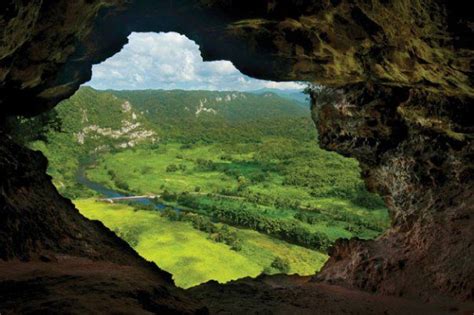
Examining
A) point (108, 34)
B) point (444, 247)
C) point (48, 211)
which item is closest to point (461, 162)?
point (444, 247)

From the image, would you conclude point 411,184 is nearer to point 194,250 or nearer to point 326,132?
point 326,132

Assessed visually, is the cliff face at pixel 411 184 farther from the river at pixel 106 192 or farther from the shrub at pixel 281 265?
the river at pixel 106 192

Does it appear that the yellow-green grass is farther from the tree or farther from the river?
the tree

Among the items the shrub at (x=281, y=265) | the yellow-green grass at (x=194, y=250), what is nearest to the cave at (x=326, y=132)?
the shrub at (x=281, y=265)

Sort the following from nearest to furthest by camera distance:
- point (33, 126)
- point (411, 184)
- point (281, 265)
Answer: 1. point (411, 184)
2. point (33, 126)
3. point (281, 265)

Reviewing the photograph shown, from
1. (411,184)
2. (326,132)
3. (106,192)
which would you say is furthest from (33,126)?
(106,192)

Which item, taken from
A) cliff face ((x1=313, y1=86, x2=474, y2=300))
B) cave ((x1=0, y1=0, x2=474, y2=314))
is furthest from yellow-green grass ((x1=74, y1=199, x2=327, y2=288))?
cave ((x1=0, y1=0, x2=474, y2=314))
